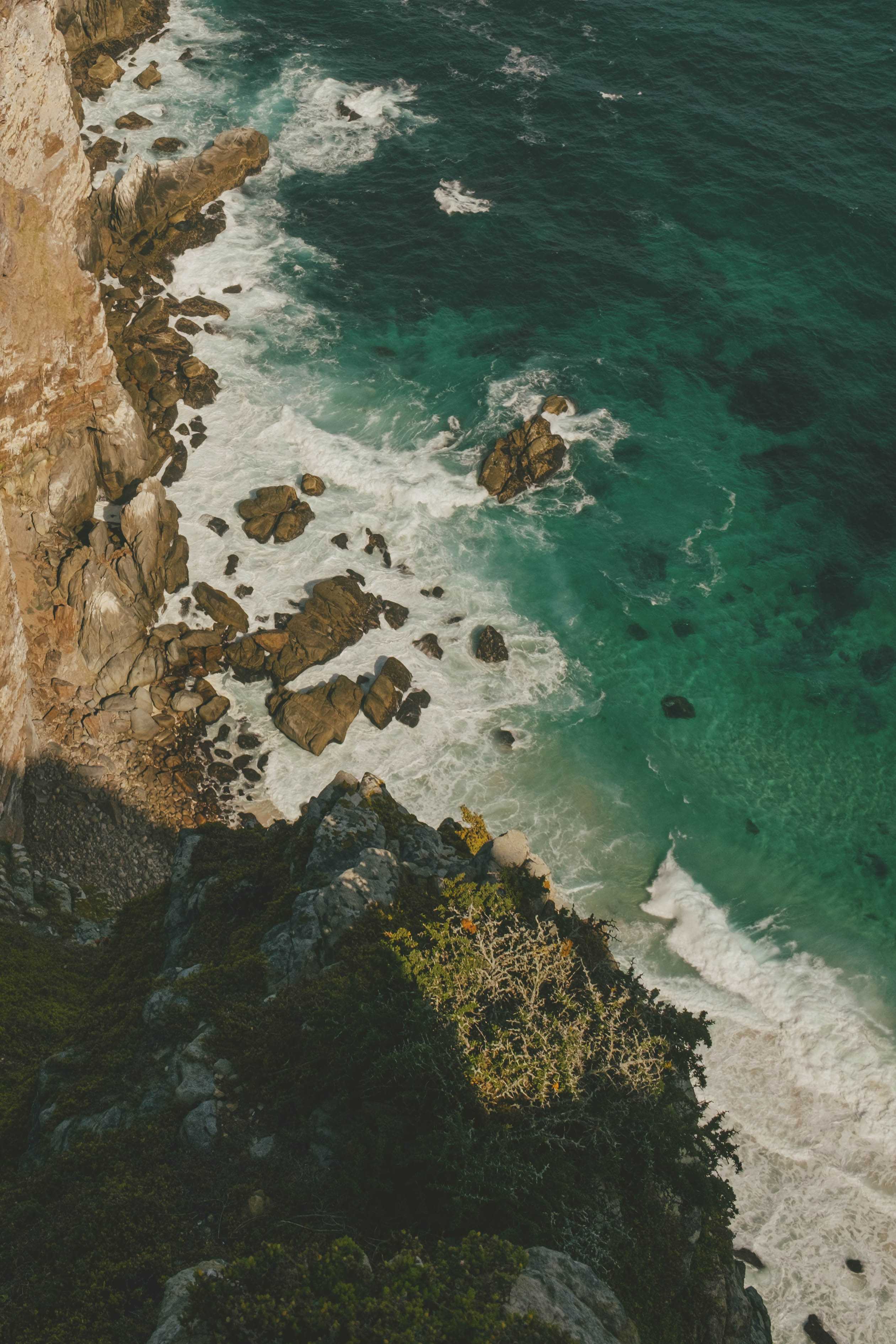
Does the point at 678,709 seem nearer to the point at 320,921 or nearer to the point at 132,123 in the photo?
the point at 320,921

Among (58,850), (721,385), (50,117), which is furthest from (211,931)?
(721,385)

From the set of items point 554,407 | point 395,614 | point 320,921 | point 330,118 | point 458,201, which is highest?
point 330,118

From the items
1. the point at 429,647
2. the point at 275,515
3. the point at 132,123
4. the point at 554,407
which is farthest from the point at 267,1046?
the point at 132,123

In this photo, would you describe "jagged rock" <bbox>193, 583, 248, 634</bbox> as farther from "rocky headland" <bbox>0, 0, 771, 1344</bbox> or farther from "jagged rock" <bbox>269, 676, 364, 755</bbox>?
"rocky headland" <bbox>0, 0, 771, 1344</bbox>

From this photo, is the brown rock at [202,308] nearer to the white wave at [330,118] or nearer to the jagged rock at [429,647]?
the white wave at [330,118]

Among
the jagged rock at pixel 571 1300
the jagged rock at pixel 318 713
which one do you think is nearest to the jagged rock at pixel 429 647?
the jagged rock at pixel 318 713
